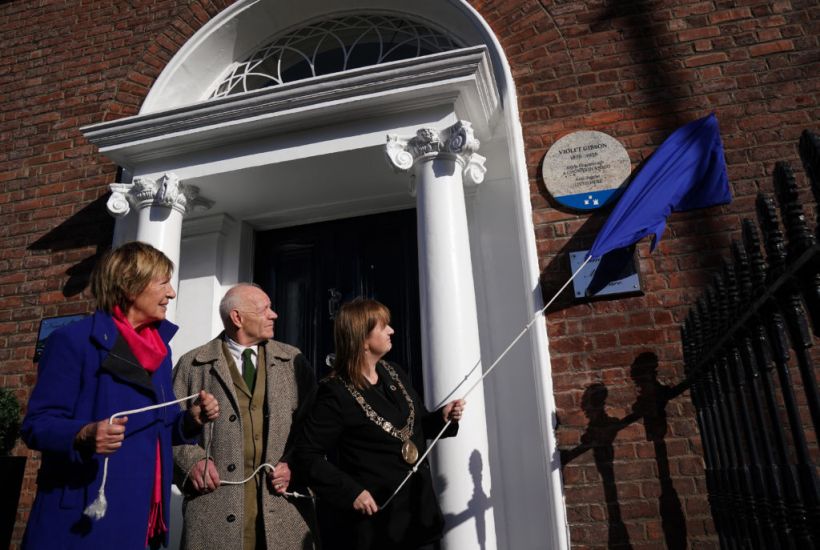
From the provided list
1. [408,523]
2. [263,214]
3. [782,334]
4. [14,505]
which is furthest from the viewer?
[263,214]

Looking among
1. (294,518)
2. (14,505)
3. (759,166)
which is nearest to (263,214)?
(14,505)

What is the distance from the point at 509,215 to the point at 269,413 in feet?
7.52

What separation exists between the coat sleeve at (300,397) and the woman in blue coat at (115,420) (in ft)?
1.51

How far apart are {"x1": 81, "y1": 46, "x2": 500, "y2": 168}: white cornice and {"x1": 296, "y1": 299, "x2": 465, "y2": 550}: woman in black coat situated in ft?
6.17

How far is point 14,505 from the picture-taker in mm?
3449

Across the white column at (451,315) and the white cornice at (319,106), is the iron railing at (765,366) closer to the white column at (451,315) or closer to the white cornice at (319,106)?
the white column at (451,315)

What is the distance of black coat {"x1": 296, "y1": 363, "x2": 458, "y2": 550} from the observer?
7.04 feet

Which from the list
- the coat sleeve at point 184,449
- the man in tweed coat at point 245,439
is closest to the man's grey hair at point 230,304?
the man in tweed coat at point 245,439

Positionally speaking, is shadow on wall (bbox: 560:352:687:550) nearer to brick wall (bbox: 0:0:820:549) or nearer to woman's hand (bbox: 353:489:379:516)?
brick wall (bbox: 0:0:820:549)

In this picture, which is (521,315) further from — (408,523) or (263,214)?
(263,214)

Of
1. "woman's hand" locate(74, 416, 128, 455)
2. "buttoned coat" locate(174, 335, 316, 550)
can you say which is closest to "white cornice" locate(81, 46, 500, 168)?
"buttoned coat" locate(174, 335, 316, 550)

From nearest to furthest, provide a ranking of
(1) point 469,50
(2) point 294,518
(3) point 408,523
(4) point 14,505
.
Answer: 1. (3) point 408,523
2. (2) point 294,518
3. (4) point 14,505
4. (1) point 469,50

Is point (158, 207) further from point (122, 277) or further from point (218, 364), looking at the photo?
point (122, 277)

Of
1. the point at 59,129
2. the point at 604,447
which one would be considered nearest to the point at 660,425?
the point at 604,447
